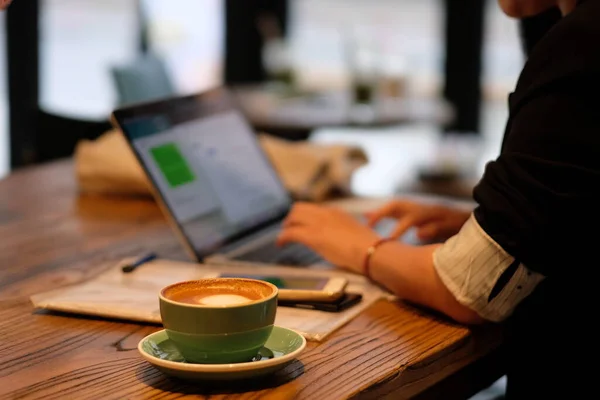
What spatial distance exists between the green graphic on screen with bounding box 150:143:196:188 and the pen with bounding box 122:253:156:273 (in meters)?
0.11

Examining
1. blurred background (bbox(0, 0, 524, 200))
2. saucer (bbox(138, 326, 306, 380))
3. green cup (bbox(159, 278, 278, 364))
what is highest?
green cup (bbox(159, 278, 278, 364))

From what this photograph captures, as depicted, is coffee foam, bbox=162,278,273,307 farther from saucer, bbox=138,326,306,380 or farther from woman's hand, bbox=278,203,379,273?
woman's hand, bbox=278,203,379,273

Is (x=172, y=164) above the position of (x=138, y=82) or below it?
above

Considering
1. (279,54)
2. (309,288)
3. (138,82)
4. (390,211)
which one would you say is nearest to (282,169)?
(390,211)

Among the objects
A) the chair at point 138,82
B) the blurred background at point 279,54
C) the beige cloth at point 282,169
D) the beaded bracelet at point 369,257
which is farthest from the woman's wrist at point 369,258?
the blurred background at point 279,54

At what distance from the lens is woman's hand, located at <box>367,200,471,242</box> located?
155 centimetres

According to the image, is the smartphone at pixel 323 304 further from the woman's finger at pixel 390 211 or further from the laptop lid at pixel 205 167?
the woman's finger at pixel 390 211

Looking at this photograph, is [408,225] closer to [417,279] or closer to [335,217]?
[335,217]

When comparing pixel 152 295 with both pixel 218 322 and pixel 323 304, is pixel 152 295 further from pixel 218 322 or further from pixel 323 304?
pixel 218 322

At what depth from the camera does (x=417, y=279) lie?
47.8 inches

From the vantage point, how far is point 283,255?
1.51 m

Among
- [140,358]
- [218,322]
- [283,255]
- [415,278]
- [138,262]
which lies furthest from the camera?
[283,255]

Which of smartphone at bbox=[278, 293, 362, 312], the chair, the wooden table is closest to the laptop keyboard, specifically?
the wooden table

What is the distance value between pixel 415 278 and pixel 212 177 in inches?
17.5
